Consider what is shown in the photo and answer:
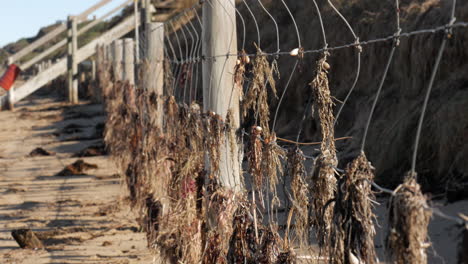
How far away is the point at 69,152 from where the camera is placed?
40.3 feet

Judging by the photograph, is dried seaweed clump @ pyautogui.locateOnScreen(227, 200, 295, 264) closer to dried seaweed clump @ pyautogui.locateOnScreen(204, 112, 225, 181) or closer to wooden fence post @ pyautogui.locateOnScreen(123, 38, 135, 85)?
dried seaweed clump @ pyautogui.locateOnScreen(204, 112, 225, 181)

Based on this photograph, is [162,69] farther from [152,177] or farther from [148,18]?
[148,18]

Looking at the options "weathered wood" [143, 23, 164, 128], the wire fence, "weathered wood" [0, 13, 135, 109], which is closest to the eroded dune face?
the wire fence

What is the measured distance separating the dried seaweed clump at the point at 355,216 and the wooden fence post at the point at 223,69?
5.07ft

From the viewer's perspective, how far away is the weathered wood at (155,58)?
612 cm

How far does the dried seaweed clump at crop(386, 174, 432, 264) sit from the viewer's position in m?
1.68

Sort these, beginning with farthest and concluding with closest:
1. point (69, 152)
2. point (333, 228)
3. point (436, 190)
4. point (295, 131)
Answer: point (69, 152), point (295, 131), point (436, 190), point (333, 228)

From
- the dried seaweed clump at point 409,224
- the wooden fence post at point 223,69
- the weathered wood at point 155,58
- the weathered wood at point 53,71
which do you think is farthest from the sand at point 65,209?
the weathered wood at point 53,71

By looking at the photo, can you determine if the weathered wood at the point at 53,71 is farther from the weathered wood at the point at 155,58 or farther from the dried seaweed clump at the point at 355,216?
the dried seaweed clump at the point at 355,216

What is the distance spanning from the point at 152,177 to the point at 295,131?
3.76 metres

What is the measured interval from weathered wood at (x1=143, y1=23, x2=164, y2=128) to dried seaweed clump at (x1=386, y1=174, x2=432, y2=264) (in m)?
4.41

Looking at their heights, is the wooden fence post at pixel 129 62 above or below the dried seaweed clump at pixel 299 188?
above

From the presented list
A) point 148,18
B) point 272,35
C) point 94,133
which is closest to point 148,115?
point 272,35

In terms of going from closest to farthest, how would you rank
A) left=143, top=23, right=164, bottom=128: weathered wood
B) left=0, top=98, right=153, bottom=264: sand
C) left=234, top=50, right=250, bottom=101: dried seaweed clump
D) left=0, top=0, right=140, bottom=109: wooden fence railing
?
left=234, top=50, right=250, bottom=101: dried seaweed clump, left=0, top=98, right=153, bottom=264: sand, left=143, top=23, right=164, bottom=128: weathered wood, left=0, top=0, right=140, bottom=109: wooden fence railing
